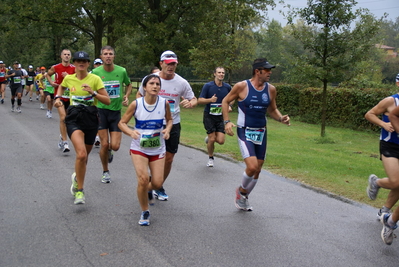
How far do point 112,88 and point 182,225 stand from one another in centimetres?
320

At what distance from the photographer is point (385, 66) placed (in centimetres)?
7575

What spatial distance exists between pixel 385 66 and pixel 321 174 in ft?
238

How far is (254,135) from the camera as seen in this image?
6.42 m

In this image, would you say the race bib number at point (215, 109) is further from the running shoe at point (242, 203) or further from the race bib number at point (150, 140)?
the race bib number at point (150, 140)

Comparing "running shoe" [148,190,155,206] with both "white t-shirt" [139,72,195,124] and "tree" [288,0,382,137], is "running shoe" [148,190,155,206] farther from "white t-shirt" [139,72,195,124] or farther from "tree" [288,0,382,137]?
"tree" [288,0,382,137]

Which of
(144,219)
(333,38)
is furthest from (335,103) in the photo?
(144,219)

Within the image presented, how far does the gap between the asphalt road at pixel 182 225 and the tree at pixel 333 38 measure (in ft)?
25.5

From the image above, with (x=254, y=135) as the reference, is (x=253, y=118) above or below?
above

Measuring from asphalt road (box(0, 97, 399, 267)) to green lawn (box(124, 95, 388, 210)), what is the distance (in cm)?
67

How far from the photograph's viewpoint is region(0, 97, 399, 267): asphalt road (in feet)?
15.5

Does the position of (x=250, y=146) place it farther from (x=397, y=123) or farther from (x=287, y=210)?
(x=397, y=123)

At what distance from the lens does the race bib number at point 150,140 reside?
226 inches

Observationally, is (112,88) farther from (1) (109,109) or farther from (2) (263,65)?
(2) (263,65)

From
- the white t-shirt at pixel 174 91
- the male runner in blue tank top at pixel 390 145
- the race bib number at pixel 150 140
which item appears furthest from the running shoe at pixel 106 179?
the male runner in blue tank top at pixel 390 145
